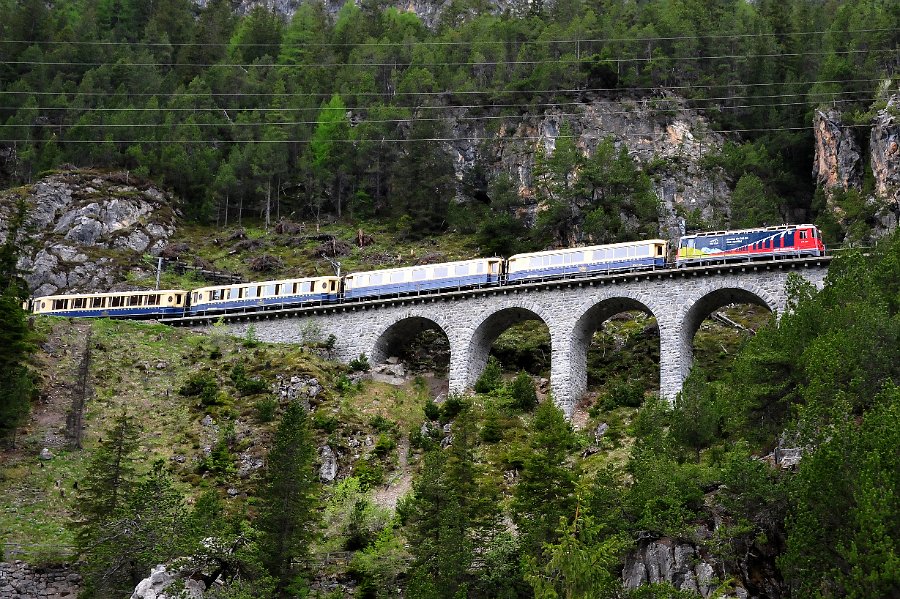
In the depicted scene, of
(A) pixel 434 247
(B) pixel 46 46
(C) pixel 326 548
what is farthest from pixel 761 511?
(B) pixel 46 46

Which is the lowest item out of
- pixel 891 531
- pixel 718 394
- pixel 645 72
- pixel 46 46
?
pixel 891 531

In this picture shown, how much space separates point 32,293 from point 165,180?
63.8 ft

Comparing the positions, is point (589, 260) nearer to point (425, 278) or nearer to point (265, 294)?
point (425, 278)

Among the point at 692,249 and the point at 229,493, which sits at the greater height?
the point at 692,249

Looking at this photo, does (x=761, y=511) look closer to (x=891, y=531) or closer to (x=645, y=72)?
(x=891, y=531)

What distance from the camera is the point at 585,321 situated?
2459 inches

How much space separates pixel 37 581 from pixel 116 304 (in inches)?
1245

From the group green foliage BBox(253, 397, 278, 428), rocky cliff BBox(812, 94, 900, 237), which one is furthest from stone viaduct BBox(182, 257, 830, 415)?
rocky cliff BBox(812, 94, 900, 237)

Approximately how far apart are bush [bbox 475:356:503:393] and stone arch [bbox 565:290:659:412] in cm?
411

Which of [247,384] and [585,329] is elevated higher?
[585,329]

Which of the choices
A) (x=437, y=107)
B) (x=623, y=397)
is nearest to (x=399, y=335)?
(x=623, y=397)

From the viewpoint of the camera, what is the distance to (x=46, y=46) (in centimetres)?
10994

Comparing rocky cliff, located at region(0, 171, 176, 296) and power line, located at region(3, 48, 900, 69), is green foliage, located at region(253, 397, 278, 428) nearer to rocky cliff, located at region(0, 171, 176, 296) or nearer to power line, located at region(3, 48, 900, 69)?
rocky cliff, located at region(0, 171, 176, 296)

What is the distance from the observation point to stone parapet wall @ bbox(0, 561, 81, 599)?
1724 inches
